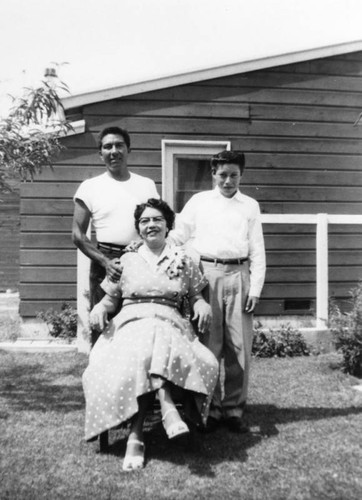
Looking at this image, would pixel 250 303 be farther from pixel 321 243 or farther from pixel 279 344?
pixel 321 243

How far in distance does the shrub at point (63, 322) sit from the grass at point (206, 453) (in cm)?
169

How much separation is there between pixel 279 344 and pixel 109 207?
279 centimetres

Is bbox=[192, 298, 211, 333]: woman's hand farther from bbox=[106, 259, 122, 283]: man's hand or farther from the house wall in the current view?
the house wall

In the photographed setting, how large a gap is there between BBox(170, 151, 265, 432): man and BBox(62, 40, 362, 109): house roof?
3.20 meters

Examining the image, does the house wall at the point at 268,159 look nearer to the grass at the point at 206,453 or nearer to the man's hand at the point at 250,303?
the grass at the point at 206,453

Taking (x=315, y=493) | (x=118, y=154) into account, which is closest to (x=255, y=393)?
(x=315, y=493)

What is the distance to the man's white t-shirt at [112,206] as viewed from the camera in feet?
11.9

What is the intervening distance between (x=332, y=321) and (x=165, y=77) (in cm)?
336

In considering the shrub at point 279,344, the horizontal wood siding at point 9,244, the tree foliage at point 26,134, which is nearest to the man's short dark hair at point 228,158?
the tree foliage at point 26,134

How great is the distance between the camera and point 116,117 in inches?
257

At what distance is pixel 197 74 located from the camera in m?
6.54

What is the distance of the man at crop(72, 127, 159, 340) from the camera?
363 cm

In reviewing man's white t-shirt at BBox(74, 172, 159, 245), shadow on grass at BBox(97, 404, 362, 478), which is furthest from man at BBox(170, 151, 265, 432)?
man's white t-shirt at BBox(74, 172, 159, 245)

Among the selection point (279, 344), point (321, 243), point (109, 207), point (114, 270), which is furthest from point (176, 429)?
point (321, 243)
